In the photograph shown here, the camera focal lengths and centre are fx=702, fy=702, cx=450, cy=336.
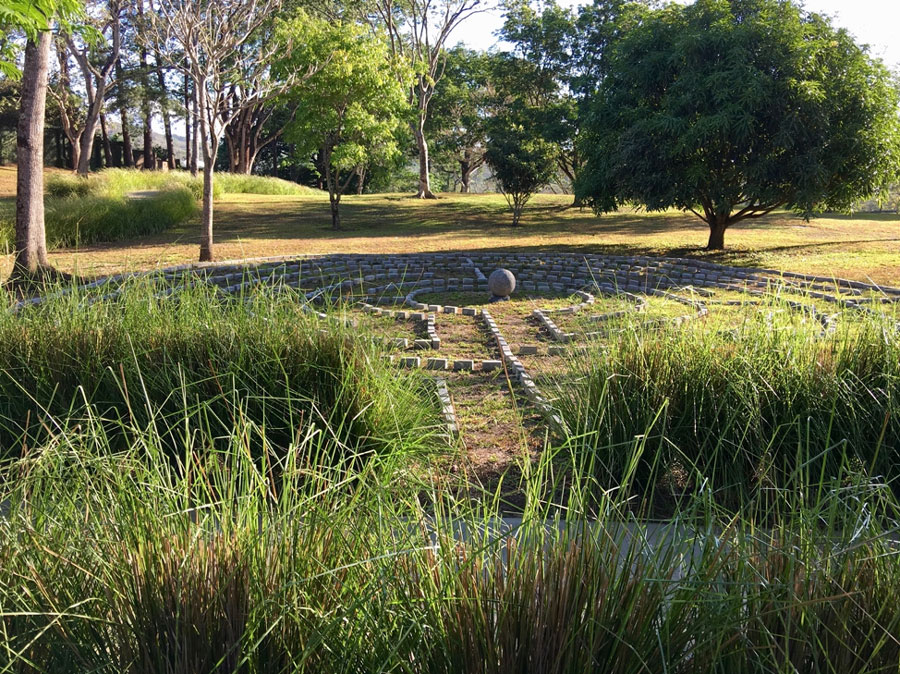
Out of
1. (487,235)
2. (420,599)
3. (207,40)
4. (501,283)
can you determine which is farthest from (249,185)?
(420,599)

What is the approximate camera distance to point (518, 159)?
19969 millimetres

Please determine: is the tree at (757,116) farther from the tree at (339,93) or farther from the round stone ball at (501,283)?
the tree at (339,93)

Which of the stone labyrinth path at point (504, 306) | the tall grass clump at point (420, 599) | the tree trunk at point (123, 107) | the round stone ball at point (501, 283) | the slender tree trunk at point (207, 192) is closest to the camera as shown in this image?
the tall grass clump at point (420, 599)

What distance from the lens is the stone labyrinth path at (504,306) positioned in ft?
16.1

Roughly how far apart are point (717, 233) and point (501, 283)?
24.7ft

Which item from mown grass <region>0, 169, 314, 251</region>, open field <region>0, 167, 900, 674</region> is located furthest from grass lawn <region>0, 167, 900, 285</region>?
open field <region>0, 167, 900, 674</region>

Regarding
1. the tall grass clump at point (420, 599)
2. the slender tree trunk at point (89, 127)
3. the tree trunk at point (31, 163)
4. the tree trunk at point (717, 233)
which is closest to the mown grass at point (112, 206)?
the tree trunk at point (31, 163)

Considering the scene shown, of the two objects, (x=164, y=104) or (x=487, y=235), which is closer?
(x=487, y=235)

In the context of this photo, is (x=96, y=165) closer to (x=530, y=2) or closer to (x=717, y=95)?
(x=530, y=2)

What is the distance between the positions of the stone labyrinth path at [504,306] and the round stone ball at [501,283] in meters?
0.22

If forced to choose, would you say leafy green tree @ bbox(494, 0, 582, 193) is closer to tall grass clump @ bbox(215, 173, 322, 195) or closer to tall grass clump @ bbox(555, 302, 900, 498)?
tall grass clump @ bbox(215, 173, 322, 195)

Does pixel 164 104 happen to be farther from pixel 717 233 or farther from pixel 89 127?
pixel 717 233

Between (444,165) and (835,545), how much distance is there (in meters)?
44.4

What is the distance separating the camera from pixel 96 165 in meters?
39.3
